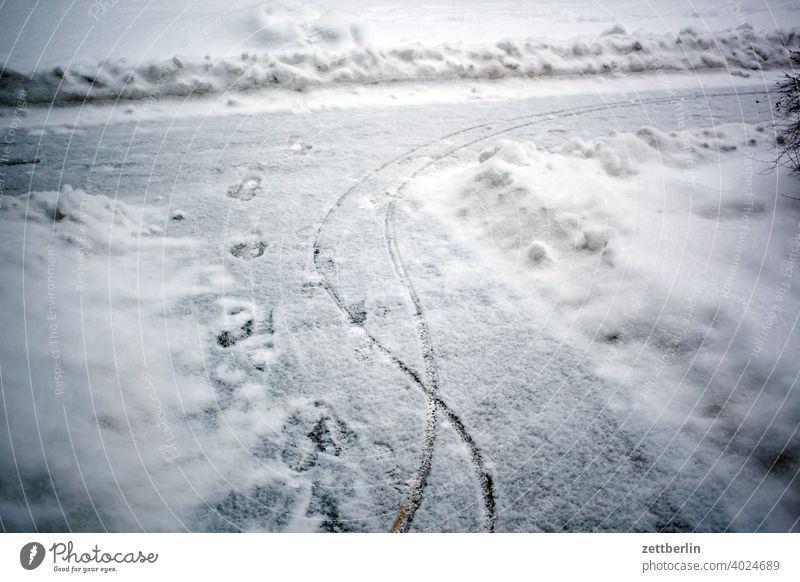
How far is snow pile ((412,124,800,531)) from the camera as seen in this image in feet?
5.91

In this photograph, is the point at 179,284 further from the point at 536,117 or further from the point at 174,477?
the point at 536,117

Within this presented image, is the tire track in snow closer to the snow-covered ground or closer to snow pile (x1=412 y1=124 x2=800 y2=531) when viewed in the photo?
the snow-covered ground

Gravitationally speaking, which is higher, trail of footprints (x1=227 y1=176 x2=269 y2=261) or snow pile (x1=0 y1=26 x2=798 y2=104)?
snow pile (x1=0 y1=26 x2=798 y2=104)

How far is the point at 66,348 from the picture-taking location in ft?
6.41

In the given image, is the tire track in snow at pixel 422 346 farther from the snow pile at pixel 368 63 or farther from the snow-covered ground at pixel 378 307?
the snow pile at pixel 368 63

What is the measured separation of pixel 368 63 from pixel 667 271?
3438mm

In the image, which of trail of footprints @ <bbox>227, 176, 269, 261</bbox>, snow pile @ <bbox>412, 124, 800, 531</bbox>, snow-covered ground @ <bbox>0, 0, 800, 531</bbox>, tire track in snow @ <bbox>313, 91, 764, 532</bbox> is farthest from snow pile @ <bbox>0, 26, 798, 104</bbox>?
snow pile @ <bbox>412, 124, 800, 531</bbox>

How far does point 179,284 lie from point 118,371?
0.58 metres
